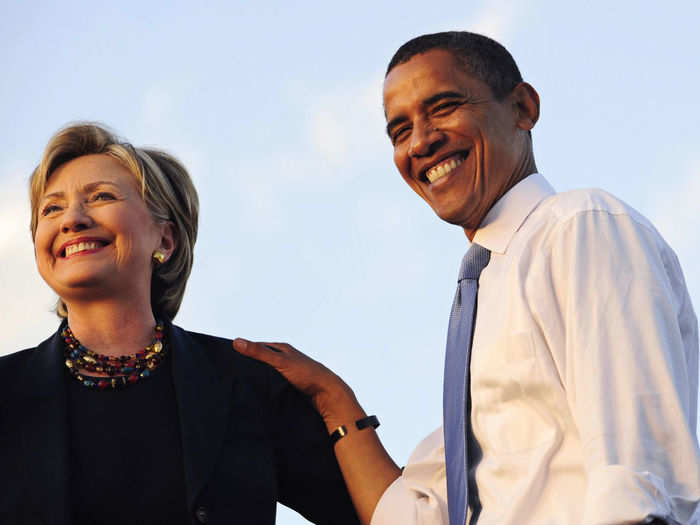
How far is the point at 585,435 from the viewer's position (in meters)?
2.98

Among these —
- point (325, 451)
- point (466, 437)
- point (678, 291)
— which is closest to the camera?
point (678, 291)

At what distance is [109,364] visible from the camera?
4230 millimetres

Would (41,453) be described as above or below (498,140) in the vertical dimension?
below

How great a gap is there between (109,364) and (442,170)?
4.79 ft

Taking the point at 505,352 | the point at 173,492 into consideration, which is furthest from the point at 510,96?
the point at 173,492

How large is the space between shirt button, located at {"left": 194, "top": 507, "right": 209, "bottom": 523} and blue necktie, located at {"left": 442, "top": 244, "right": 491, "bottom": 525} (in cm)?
87

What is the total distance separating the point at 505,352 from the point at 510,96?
1024 mm

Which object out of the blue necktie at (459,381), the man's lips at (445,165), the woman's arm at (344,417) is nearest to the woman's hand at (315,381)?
the woman's arm at (344,417)

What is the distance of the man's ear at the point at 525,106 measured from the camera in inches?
155

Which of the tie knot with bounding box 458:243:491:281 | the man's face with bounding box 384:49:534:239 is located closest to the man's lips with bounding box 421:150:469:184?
the man's face with bounding box 384:49:534:239

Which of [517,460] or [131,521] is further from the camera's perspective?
[131,521]

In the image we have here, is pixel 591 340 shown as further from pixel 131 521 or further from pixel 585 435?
pixel 131 521

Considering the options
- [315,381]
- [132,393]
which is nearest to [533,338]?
[315,381]

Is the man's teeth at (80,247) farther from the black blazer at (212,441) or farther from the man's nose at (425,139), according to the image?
the man's nose at (425,139)
